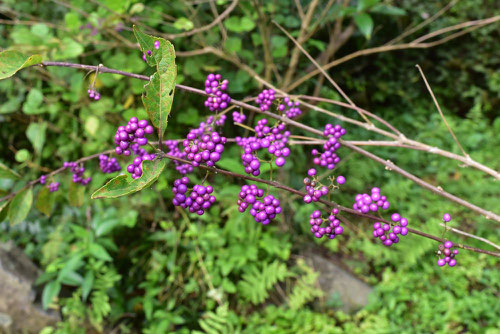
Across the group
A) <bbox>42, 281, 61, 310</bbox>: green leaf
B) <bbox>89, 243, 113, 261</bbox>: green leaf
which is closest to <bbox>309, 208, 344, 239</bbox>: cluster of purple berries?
<bbox>89, 243, 113, 261</bbox>: green leaf

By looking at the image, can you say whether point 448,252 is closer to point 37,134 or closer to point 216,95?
point 216,95

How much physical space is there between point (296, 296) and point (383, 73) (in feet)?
10.9

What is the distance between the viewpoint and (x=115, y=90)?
95.0 inches

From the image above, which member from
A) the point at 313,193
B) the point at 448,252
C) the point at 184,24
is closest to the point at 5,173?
the point at 313,193

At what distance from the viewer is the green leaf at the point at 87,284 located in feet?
6.96

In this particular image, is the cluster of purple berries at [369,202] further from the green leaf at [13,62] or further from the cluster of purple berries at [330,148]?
the green leaf at [13,62]

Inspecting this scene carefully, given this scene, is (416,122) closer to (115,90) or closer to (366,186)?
(366,186)

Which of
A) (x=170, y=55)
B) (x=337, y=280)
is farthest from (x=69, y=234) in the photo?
(x=170, y=55)

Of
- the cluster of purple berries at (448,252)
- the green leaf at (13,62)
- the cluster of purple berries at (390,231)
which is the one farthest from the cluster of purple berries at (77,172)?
the cluster of purple berries at (448,252)

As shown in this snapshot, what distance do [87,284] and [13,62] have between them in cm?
186

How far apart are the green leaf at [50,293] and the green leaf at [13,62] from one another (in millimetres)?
1970

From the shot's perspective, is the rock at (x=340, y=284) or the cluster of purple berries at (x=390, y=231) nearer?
the cluster of purple berries at (x=390, y=231)

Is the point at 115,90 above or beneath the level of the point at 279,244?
above

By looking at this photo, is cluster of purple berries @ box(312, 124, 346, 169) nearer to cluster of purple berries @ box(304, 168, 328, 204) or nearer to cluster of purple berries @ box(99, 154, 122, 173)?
cluster of purple berries @ box(304, 168, 328, 204)
